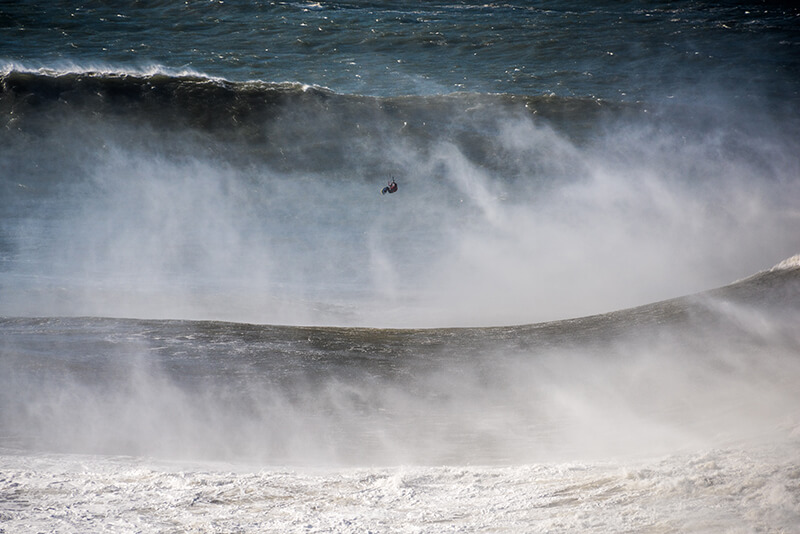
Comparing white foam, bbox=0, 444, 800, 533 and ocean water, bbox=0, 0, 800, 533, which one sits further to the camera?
ocean water, bbox=0, 0, 800, 533

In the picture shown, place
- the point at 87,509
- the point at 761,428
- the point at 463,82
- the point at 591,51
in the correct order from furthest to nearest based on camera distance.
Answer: the point at 591,51 → the point at 463,82 → the point at 761,428 → the point at 87,509

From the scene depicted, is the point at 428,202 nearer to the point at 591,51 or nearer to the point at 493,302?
the point at 493,302

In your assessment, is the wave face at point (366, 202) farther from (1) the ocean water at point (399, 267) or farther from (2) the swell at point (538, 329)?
(2) the swell at point (538, 329)

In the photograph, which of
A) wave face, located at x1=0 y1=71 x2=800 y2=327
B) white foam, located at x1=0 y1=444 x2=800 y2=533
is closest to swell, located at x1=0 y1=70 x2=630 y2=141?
wave face, located at x1=0 y1=71 x2=800 y2=327

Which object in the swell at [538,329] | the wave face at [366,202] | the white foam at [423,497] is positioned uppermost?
the white foam at [423,497]

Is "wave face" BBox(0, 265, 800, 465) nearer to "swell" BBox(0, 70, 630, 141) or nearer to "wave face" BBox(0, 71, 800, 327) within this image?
"wave face" BBox(0, 71, 800, 327)

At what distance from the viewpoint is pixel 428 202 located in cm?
1077

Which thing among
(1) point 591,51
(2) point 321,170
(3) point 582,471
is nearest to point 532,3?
(1) point 591,51

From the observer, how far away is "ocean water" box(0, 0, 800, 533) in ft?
12.1

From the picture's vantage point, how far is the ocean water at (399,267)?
3.68m

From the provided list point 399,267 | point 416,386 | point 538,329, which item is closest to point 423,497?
point 416,386

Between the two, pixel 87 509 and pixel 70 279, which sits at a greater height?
pixel 87 509

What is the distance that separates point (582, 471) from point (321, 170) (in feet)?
29.7

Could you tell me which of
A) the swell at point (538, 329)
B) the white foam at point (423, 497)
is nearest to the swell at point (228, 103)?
the swell at point (538, 329)
